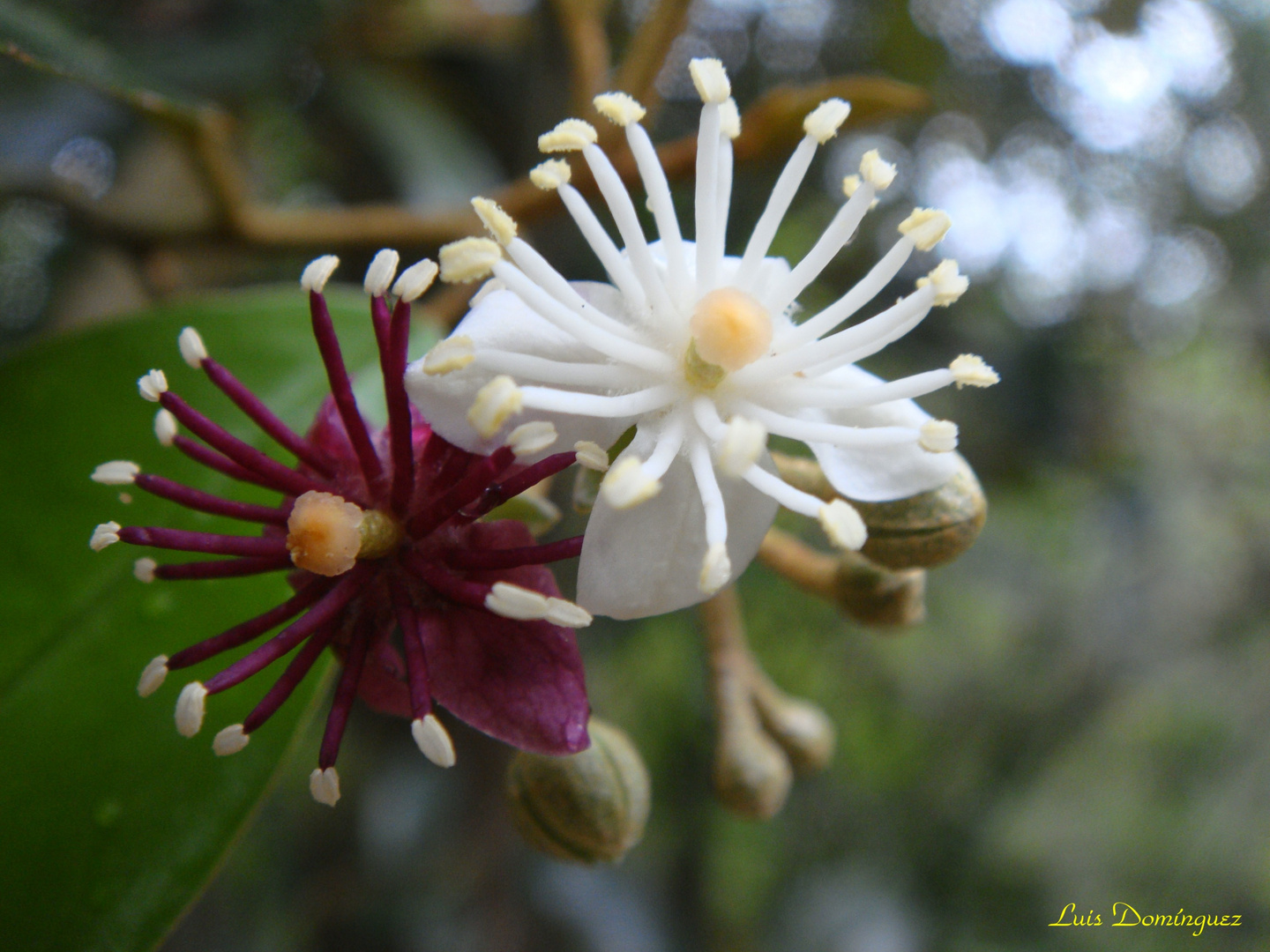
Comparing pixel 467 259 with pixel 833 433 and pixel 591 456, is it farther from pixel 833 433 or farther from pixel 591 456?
pixel 833 433

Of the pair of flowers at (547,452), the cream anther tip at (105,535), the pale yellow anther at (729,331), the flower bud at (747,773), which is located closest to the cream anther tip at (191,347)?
the pair of flowers at (547,452)

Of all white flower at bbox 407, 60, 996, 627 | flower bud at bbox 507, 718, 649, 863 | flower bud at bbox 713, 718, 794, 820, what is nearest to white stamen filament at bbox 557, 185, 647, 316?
white flower at bbox 407, 60, 996, 627

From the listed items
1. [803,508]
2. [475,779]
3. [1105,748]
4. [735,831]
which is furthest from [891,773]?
[803,508]

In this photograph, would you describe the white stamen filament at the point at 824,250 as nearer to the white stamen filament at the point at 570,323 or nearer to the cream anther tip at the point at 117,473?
the white stamen filament at the point at 570,323

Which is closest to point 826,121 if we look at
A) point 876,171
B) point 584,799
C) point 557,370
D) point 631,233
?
point 876,171

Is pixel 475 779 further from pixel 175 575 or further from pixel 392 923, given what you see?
pixel 175 575

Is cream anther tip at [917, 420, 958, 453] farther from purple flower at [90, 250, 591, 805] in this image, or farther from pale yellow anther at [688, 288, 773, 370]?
purple flower at [90, 250, 591, 805]
